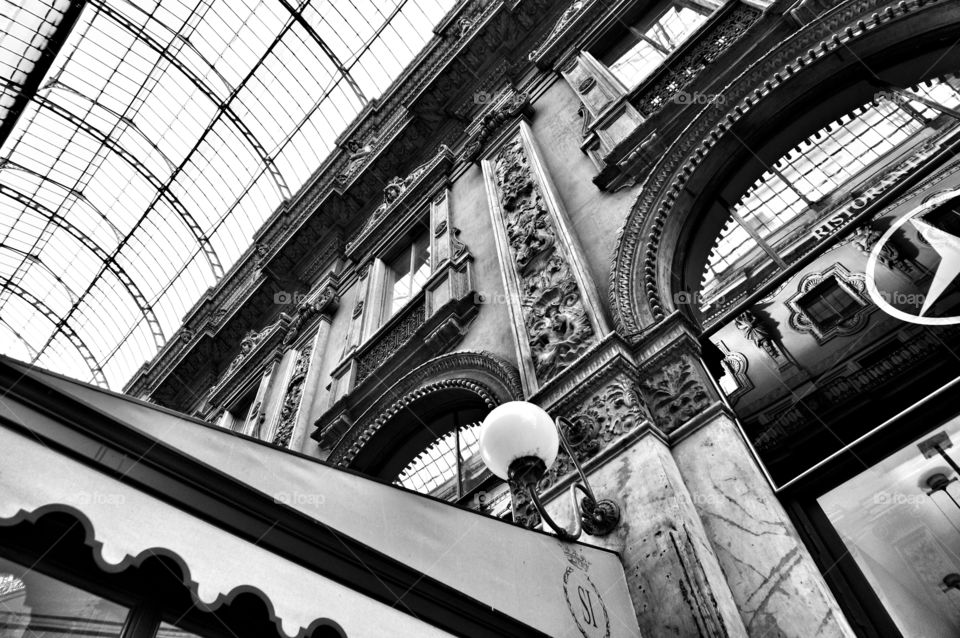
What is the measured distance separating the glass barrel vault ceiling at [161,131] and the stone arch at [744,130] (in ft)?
26.9

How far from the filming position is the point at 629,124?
586 centimetres

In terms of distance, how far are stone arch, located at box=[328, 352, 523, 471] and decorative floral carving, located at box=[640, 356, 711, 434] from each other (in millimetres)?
1159

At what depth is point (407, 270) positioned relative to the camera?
9.42m

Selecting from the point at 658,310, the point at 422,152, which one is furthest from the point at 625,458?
the point at 422,152

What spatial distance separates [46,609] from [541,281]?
4.17m

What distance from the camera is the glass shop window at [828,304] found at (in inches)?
168

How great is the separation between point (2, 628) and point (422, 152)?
947cm

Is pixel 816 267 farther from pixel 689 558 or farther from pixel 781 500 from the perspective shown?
pixel 689 558

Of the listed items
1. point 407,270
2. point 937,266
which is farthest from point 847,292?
point 407,270

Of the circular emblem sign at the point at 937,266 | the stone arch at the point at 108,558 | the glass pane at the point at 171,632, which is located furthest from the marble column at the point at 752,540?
the glass pane at the point at 171,632

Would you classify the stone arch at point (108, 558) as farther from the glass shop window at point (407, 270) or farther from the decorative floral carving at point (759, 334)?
the glass shop window at point (407, 270)

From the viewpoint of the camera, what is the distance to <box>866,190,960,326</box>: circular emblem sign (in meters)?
3.32

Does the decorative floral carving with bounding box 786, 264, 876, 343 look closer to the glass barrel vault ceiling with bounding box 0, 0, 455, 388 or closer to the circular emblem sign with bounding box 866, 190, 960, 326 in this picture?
the circular emblem sign with bounding box 866, 190, 960, 326

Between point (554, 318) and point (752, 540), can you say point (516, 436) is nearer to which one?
point (752, 540)
